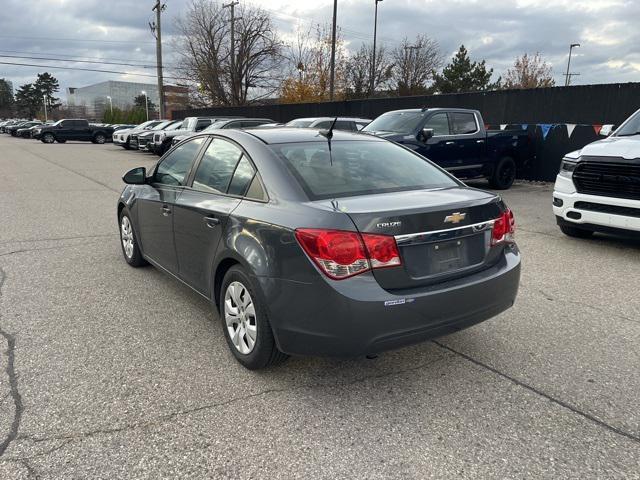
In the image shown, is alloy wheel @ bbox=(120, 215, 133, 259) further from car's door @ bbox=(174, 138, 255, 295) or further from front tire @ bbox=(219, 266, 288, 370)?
front tire @ bbox=(219, 266, 288, 370)

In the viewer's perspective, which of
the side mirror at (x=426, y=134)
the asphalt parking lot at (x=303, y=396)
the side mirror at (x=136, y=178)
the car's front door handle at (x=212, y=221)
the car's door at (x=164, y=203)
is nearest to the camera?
the asphalt parking lot at (x=303, y=396)

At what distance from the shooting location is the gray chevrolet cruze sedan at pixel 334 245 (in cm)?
275

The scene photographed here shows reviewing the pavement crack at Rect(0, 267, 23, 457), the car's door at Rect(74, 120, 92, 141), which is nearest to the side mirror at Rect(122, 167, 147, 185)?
the pavement crack at Rect(0, 267, 23, 457)

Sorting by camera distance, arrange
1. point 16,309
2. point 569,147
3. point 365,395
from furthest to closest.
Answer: point 569,147 → point 16,309 → point 365,395

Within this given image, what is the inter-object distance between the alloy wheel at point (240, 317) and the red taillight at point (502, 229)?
1611 millimetres

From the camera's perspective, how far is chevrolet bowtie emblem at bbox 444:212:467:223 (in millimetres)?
2980

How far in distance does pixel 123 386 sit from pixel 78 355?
24.2 inches

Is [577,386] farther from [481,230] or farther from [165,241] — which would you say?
[165,241]

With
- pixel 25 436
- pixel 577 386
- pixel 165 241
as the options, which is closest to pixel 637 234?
pixel 577 386

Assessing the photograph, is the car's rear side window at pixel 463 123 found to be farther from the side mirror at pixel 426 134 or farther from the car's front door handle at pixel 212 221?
the car's front door handle at pixel 212 221

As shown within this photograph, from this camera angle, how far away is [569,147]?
1286 cm

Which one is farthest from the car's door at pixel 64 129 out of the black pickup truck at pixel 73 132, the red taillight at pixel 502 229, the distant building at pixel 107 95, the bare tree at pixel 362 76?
the distant building at pixel 107 95

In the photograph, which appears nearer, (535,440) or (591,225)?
(535,440)

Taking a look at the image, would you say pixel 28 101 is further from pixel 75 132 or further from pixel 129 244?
pixel 129 244
